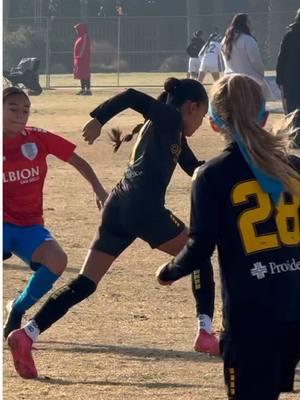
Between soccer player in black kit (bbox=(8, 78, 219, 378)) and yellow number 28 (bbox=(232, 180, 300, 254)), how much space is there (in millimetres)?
2432

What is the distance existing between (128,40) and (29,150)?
4632 cm

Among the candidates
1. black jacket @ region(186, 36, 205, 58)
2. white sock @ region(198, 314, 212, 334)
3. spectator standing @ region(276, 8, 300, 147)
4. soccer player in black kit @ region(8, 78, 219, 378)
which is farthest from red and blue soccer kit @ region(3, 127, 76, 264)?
black jacket @ region(186, 36, 205, 58)

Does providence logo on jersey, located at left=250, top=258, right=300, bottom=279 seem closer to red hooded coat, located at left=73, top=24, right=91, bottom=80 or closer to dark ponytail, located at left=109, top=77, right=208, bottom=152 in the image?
dark ponytail, located at left=109, top=77, right=208, bottom=152


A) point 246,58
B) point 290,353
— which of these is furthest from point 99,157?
point 290,353

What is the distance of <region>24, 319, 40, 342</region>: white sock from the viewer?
722 cm

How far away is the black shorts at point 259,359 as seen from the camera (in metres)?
4.78

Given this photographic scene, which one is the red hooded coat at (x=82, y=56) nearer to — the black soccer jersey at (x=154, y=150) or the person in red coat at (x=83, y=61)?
the person in red coat at (x=83, y=61)

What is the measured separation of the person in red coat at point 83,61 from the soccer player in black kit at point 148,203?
2838 centimetres

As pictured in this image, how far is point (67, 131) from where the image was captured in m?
23.4

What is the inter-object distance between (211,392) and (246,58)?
10.8 metres

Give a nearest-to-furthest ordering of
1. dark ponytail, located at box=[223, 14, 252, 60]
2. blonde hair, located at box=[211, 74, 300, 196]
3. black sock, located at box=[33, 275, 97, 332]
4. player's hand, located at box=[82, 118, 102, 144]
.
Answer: blonde hair, located at box=[211, 74, 300, 196] → player's hand, located at box=[82, 118, 102, 144] → black sock, located at box=[33, 275, 97, 332] → dark ponytail, located at box=[223, 14, 252, 60]

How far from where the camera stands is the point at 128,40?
5381 cm

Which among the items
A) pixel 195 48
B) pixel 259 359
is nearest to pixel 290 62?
pixel 259 359

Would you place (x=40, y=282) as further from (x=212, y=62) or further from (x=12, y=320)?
(x=212, y=62)
